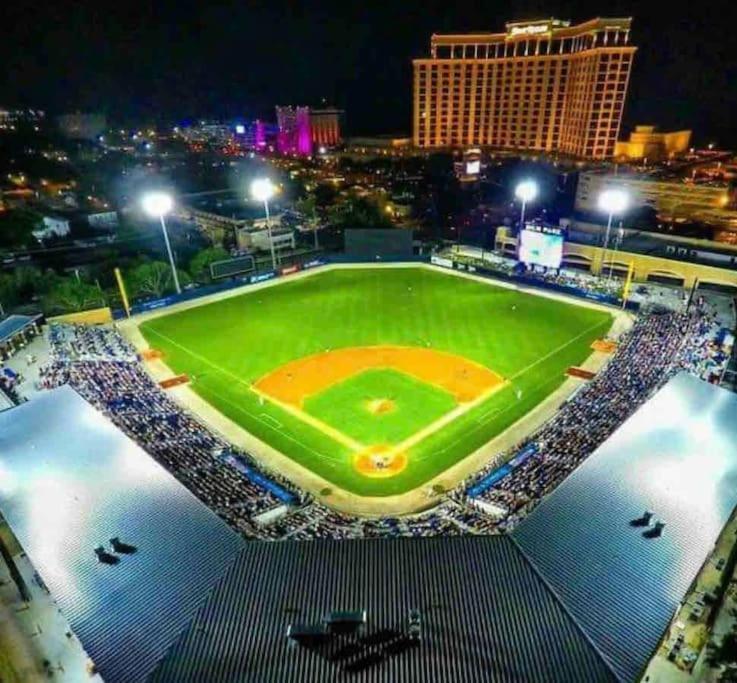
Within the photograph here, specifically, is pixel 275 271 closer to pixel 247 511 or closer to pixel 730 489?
pixel 247 511

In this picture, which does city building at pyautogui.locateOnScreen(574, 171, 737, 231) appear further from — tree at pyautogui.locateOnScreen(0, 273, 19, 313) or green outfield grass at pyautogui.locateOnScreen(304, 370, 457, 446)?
tree at pyautogui.locateOnScreen(0, 273, 19, 313)

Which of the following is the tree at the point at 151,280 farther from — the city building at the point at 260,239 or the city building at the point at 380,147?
the city building at the point at 380,147

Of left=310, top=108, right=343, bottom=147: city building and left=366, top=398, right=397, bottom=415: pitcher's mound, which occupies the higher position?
left=310, top=108, right=343, bottom=147: city building

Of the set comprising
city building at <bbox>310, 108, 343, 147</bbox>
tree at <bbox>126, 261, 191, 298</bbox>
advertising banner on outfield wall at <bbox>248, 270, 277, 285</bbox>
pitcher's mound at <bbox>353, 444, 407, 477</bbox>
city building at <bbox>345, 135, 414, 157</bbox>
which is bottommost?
pitcher's mound at <bbox>353, 444, 407, 477</bbox>

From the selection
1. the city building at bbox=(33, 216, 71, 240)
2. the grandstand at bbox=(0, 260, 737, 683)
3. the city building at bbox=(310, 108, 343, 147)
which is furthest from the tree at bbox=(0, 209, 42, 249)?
the city building at bbox=(310, 108, 343, 147)

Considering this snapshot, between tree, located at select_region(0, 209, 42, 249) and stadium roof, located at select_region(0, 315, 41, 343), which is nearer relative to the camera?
stadium roof, located at select_region(0, 315, 41, 343)

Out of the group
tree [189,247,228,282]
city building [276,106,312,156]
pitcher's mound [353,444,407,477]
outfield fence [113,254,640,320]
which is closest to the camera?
A: pitcher's mound [353,444,407,477]

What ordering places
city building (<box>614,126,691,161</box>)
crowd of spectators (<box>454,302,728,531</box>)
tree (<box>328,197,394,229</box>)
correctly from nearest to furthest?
crowd of spectators (<box>454,302,728,531</box>), tree (<box>328,197,394,229</box>), city building (<box>614,126,691,161</box>)

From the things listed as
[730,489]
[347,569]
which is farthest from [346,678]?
[730,489]
